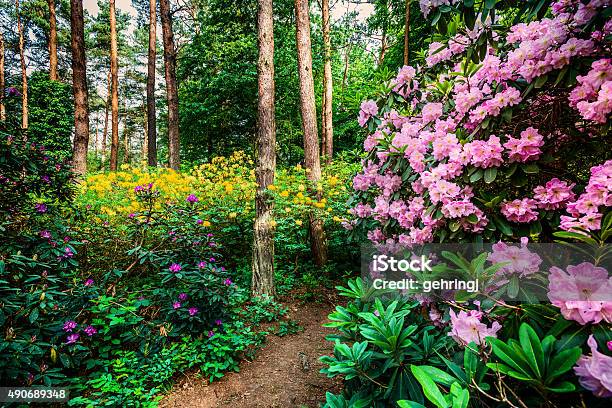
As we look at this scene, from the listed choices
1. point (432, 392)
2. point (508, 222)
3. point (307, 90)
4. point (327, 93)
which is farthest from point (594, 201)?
point (327, 93)

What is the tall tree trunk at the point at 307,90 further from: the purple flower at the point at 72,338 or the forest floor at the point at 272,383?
the purple flower at the point at 72,338

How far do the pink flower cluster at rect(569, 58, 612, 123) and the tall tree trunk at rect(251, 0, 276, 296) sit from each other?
3.10 m

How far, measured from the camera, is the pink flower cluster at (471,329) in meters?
1.10

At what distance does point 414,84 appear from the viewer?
2385mm

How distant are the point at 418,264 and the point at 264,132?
2.77 m

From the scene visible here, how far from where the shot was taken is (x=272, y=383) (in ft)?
8.95

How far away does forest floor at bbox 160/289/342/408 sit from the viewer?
2504 millimetres

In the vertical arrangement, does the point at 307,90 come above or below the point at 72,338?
above

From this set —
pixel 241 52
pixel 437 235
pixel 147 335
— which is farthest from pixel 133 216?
pixel 241 52

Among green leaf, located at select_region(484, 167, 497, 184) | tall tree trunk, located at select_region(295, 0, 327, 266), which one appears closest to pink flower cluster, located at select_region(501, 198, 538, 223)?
green leaf, located at select_region(484, 167, 497, 184)

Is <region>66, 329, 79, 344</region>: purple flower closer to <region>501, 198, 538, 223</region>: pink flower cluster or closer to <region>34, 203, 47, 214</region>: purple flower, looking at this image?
<region>34, 203, 47, 214</region>: purple flower

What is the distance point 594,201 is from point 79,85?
7230mm

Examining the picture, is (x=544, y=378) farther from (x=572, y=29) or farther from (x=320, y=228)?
(x=320, y=228)

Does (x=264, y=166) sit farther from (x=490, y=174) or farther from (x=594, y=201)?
(x=594, y=201)
